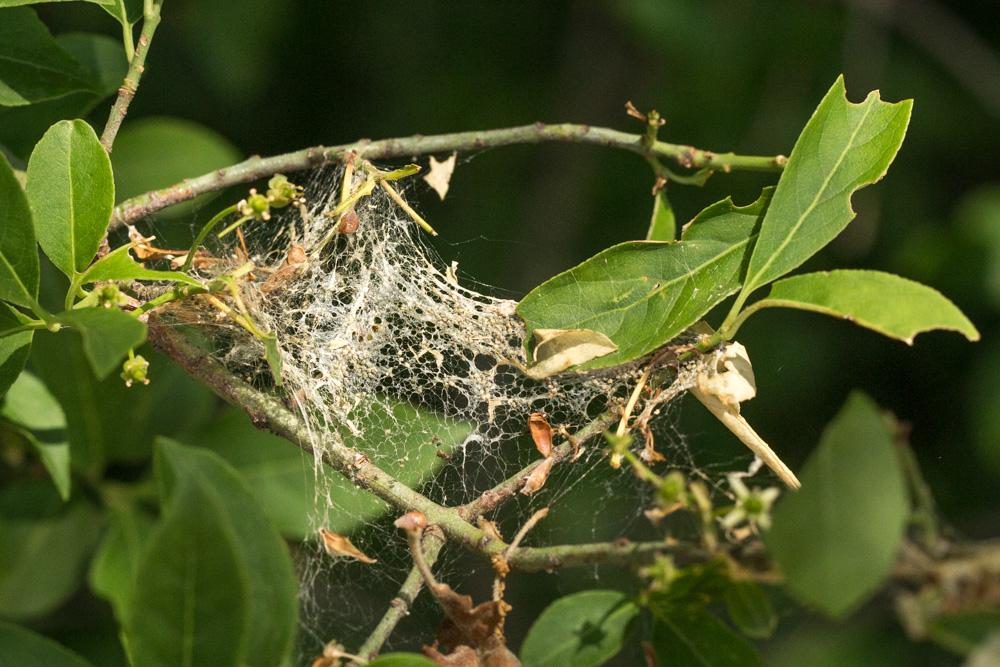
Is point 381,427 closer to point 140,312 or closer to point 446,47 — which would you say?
point 140,312

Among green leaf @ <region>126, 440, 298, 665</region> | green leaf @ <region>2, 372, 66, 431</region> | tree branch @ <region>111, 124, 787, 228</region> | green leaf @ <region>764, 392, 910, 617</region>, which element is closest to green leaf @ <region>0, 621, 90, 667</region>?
green leaf @ <region>126, 440, 298, 665</region>

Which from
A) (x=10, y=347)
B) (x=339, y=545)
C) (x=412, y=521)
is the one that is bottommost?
(x=339, y=545)

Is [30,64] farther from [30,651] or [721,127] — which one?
[721,127]

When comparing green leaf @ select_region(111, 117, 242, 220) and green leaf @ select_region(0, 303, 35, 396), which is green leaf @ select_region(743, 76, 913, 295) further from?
green leaf @ select_region(111, 117, 242, 220)

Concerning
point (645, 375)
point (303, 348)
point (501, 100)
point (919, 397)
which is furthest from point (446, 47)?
point (645, 375)

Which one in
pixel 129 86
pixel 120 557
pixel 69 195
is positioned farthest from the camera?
pixel 120 557

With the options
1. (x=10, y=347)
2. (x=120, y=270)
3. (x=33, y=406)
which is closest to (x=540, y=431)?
(x=120, y=270)
